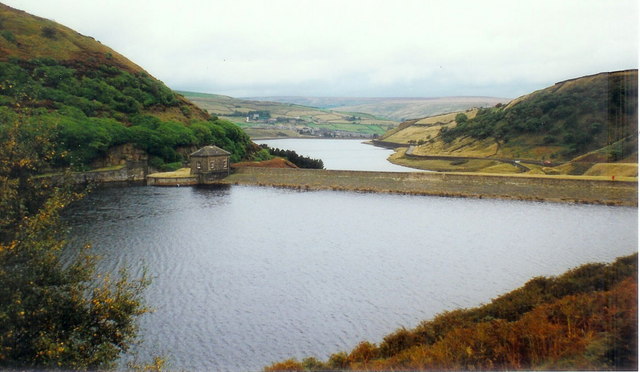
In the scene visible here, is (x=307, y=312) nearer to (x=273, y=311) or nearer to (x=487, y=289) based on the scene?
(x=273, y=311)

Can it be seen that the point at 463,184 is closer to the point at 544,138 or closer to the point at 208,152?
the point at 208,152

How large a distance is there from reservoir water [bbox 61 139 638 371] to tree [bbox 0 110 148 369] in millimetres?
5029

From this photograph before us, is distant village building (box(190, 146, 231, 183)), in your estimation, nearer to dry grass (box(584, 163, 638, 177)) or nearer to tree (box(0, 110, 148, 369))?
dry grass (box(584, 163, 638, 177))

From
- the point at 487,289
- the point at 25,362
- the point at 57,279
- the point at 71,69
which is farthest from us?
the point at 71,69

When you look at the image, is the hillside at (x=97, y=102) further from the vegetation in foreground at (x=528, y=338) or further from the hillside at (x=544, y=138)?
the vegetation in foreground at (x=528, y=338)

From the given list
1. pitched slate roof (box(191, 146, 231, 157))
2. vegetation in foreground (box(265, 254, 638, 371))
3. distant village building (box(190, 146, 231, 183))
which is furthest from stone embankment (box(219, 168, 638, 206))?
vegetation in foreground (box(265, 254, 638, 371))

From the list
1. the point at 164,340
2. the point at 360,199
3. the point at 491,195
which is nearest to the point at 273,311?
the point at 164,340

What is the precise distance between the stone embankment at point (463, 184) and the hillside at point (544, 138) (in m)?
12.6

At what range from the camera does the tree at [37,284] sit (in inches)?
454

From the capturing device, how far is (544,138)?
90188 millimetres

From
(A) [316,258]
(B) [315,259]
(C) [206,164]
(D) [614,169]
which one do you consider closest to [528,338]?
(B) [315,259]

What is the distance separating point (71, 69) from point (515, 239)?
80.9 metres

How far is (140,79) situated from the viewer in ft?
312

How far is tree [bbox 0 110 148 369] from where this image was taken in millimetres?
11539
